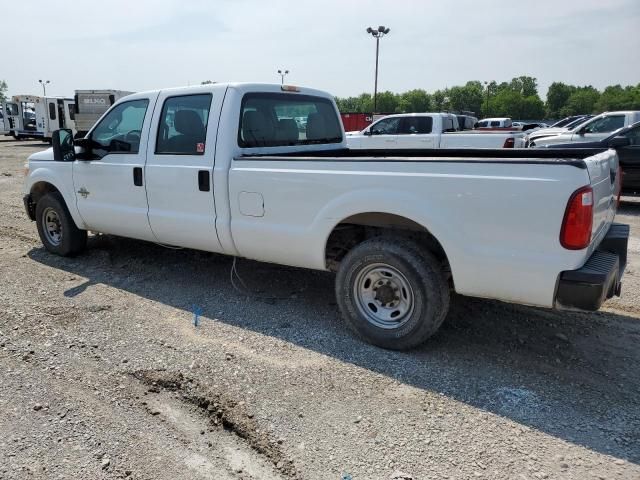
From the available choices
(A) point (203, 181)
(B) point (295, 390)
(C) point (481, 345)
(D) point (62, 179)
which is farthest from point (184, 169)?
(C) point (481, 345)

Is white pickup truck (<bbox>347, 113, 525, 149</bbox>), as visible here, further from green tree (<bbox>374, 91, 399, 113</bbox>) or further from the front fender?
green tree (<bbox>374, 91, 399, 113</bbox>)

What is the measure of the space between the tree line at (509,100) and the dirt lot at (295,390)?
113212 mm

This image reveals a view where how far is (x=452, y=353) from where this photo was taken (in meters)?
3.85

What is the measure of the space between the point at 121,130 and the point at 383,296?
333 cm

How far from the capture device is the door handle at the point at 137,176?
505 cm

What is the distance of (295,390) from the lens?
335cm

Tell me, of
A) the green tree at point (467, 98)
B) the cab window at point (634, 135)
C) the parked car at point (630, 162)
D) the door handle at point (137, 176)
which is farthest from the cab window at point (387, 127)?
the green tree at point (467, 98)

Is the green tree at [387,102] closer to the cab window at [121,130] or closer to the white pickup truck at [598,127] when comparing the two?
the white pickup truck at [598,127]

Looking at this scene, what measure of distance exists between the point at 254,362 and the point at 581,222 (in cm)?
231

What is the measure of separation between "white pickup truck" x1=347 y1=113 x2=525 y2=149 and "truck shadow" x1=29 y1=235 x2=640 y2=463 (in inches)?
330

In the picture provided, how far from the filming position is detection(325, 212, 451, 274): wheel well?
12.3 ft

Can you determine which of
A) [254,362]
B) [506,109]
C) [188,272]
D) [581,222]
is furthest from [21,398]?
[506,109]

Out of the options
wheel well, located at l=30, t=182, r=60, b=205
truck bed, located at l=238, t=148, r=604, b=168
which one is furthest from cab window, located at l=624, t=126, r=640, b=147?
wheel well, located at l=30, t=182, r=60, b=205

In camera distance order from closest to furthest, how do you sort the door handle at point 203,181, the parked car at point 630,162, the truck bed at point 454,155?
the truck bed at point 454,155 < the door handle at point 203,181 < the parked car at point 630,162
